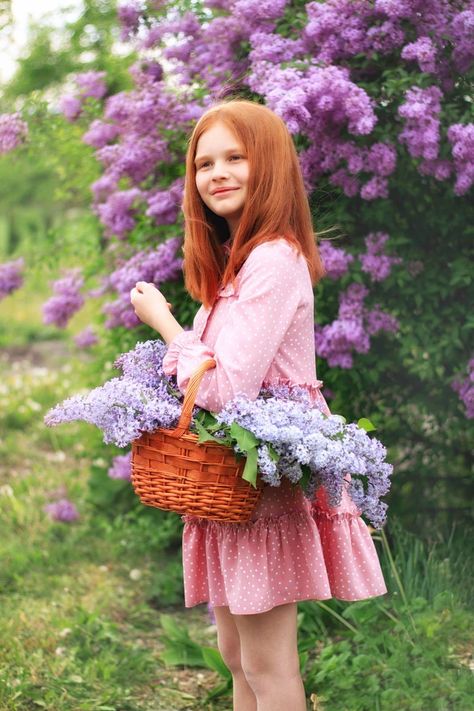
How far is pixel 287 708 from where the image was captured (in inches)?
87.7

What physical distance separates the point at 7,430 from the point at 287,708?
430 cm

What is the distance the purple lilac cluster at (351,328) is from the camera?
305cm

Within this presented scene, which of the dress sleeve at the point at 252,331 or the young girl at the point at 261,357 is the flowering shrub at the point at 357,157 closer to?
the young girl at the point at 261,357

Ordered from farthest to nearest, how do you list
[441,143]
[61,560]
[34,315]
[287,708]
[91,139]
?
1. [34,315]
2. [61,560]
3. [91,139]
4. [441,143]
5. [287,708]

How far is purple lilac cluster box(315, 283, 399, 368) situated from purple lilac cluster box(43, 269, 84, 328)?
147 cm

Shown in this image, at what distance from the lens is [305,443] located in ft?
6.36

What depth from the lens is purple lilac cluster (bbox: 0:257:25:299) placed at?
4.29 m

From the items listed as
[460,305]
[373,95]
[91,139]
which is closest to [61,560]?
[91,139]

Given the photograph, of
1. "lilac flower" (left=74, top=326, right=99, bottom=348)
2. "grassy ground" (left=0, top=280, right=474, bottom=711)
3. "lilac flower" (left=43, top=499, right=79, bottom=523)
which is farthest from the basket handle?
"lilac flower" (left=74, top=326, right=99, bottom=348)

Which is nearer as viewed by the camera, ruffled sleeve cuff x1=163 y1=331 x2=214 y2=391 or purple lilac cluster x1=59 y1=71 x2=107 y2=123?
ruffled sleeve cuff x1=163 y1=331 x2=214 y2=391

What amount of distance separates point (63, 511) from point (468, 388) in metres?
2.26

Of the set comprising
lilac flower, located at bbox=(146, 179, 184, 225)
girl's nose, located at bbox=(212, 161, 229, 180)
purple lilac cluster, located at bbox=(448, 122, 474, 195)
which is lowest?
lilac flower, located at bbox=(146, 179, 184, 225)

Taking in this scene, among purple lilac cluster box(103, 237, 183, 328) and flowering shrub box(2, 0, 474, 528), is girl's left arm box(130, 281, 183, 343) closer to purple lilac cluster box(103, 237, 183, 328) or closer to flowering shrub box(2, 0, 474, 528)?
flowering shrub box(2, 0, 474, 528)

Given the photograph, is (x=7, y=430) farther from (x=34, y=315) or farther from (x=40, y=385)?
(x=34, y=315)
